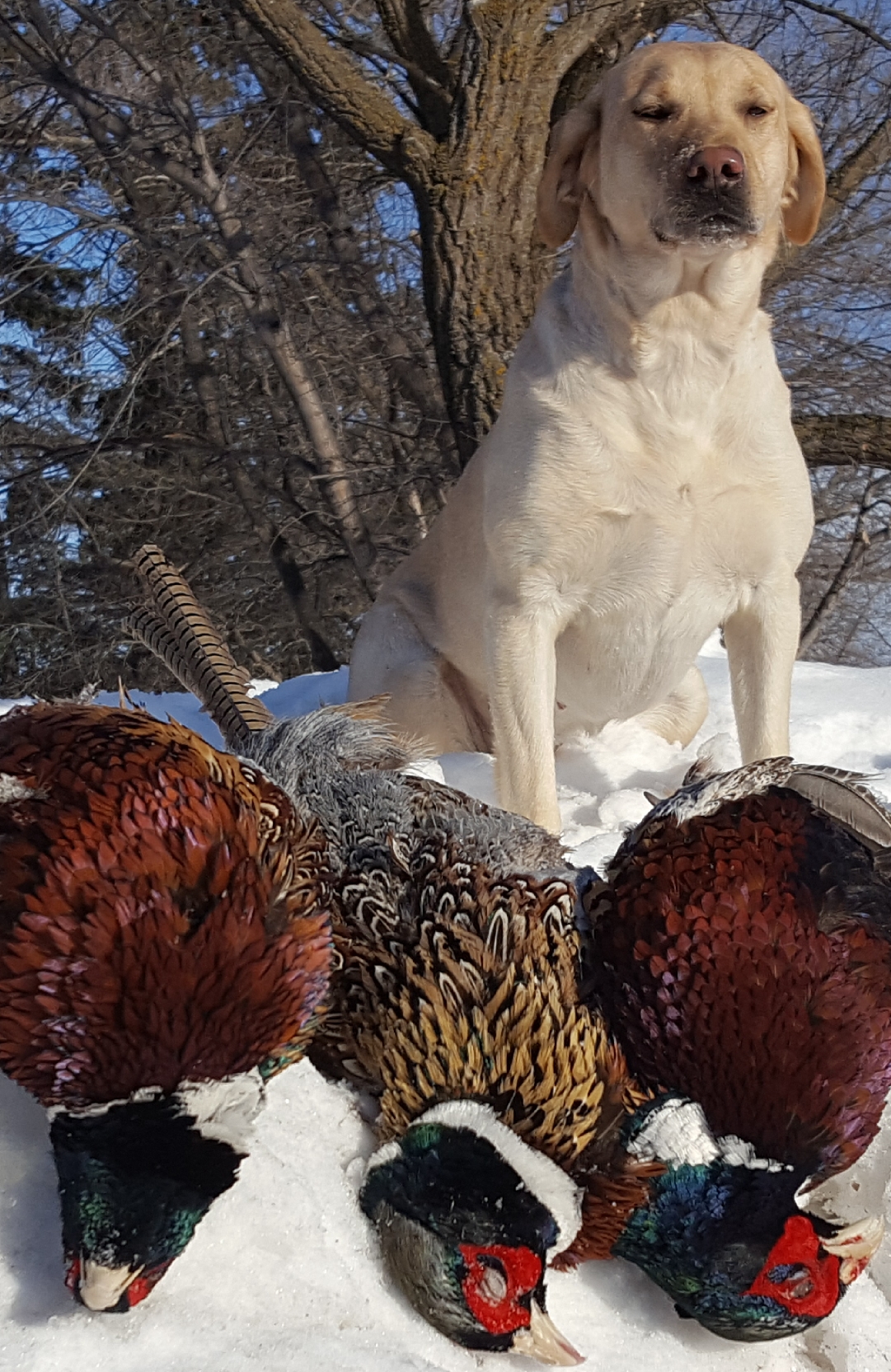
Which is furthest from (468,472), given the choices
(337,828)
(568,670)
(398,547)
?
(398,547)

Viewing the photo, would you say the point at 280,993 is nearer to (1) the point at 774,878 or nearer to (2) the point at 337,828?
(2) the point at 337,828

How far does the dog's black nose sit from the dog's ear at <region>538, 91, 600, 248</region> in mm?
322

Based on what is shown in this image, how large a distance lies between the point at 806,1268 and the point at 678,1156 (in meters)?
0.13

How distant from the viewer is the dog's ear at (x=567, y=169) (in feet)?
8.02

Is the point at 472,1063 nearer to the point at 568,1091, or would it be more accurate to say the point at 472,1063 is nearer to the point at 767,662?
the point at 568,1091

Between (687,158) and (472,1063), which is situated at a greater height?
(687,158)

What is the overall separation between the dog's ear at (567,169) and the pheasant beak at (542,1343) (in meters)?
2.20

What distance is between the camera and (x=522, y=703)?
8.11ft

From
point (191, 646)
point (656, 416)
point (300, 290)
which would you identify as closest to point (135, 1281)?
point (191, 646)

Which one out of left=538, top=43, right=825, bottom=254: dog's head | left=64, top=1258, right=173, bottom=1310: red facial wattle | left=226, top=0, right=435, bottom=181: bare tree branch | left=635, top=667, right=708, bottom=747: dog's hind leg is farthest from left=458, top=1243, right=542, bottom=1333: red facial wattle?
left=226, top=0, right=435, bottom=181: bare tree branch

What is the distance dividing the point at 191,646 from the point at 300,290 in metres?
5.38

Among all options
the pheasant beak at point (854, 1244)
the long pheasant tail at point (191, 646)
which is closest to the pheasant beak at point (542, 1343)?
the pheasant beak at point (854, 1244)

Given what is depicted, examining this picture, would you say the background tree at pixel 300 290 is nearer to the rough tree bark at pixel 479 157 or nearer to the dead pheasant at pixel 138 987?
the rough tree bark at pixel 479 157

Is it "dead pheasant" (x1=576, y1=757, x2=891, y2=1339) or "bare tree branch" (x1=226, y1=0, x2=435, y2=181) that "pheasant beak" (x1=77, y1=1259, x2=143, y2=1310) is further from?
"bare tree branch" (x1=226, y1=0, x2=435, y2=181)
